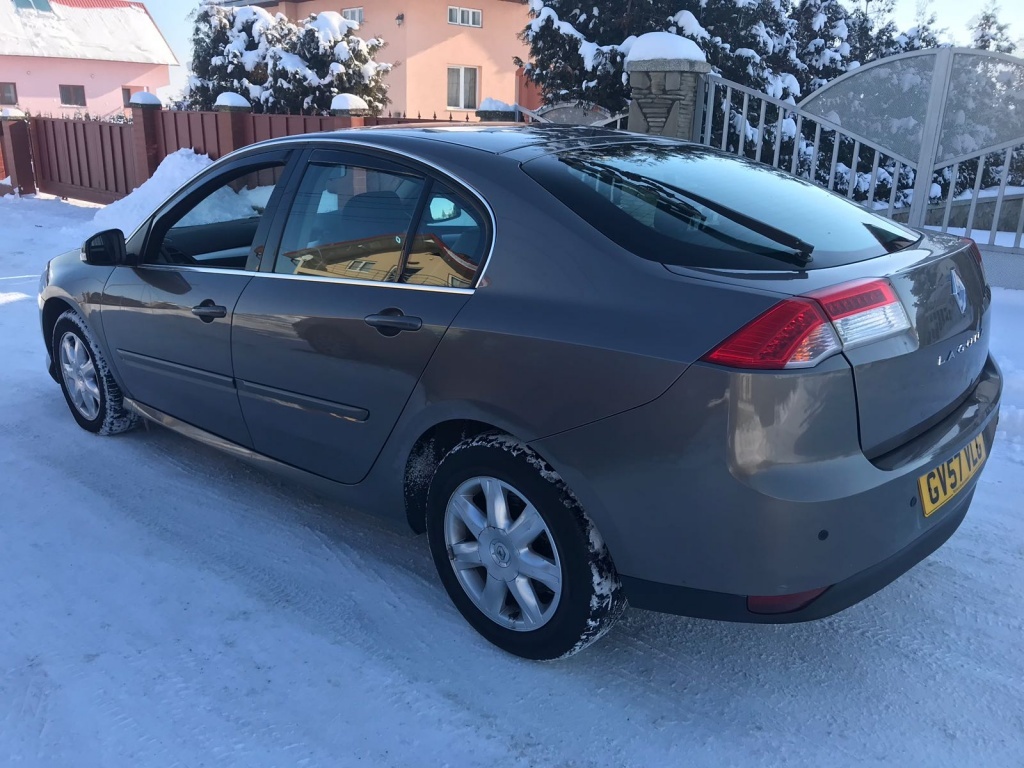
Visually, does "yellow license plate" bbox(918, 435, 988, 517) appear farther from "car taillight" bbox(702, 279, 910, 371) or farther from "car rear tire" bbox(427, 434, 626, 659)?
"car rear tire" bbox(427, 434, 626, 659)

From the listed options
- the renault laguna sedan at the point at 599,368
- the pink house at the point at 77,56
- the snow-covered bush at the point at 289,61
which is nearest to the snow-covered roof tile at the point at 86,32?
the pink house at the point at 77,56

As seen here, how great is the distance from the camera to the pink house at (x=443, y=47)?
21.2 meters

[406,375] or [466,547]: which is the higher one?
[406,375]

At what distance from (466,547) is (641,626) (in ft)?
2.29

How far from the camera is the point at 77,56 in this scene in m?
36.0

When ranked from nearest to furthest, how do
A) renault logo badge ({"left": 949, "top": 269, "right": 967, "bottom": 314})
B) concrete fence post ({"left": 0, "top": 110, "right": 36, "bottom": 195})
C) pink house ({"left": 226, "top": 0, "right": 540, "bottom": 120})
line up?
1. renault logo badge ({"left": 949, "top": 269, "right": 967, "bottom": 314})
2. concrete fence post ({"left": 0, "top": 110, "right": 36, "bottom": 195})
3. pink house ({"left": 226, "top": 0, "right": 540, "bottom": 120})

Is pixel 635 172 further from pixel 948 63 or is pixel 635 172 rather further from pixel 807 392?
pixel 948 63

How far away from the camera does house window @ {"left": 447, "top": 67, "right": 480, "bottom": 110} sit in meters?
22.7

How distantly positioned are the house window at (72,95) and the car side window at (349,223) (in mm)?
39560

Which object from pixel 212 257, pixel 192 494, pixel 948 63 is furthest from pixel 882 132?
pixel 192 494

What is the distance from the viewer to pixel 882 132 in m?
7.36

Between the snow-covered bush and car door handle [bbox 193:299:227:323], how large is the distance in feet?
42.9

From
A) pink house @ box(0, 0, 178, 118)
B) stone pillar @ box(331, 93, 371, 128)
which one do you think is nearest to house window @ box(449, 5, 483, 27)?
stone pillar @ box(331, 93, 371, 128)

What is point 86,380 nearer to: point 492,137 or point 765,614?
point 492,137
